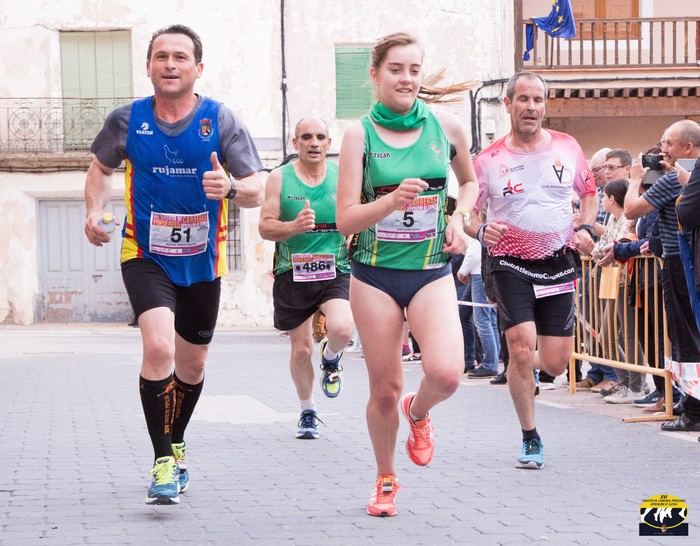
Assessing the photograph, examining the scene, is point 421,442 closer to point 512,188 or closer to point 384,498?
point 384,498

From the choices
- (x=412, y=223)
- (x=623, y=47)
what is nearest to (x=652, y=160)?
(x=412, y=223)

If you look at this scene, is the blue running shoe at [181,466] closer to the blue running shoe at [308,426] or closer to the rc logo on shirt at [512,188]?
the blue running shoe at [308,426]

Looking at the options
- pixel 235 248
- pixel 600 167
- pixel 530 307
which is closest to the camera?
pixel 530 307

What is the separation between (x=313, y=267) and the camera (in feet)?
31.6

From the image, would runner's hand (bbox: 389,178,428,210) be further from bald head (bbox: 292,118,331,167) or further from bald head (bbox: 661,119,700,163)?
bald head (bbox: 661,119,700,163)

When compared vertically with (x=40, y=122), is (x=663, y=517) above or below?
below

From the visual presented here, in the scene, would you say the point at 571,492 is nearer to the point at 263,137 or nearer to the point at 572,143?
the point at 572,143

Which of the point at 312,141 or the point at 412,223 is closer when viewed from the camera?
the point at 412,223

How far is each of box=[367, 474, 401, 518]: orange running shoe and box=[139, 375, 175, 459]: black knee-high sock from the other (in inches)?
37.6

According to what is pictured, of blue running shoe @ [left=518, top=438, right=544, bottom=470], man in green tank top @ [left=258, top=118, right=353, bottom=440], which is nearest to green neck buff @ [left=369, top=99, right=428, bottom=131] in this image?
blue running shoe @ [left=518, top=438, right=544, bottom=470]

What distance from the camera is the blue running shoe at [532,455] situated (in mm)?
7762

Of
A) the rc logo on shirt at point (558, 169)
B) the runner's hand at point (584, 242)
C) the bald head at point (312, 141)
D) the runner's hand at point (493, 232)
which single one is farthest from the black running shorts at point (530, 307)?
the bald head at point (312, 141)

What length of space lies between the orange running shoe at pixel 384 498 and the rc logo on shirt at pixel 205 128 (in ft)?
5.79

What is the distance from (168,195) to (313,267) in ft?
10.1
